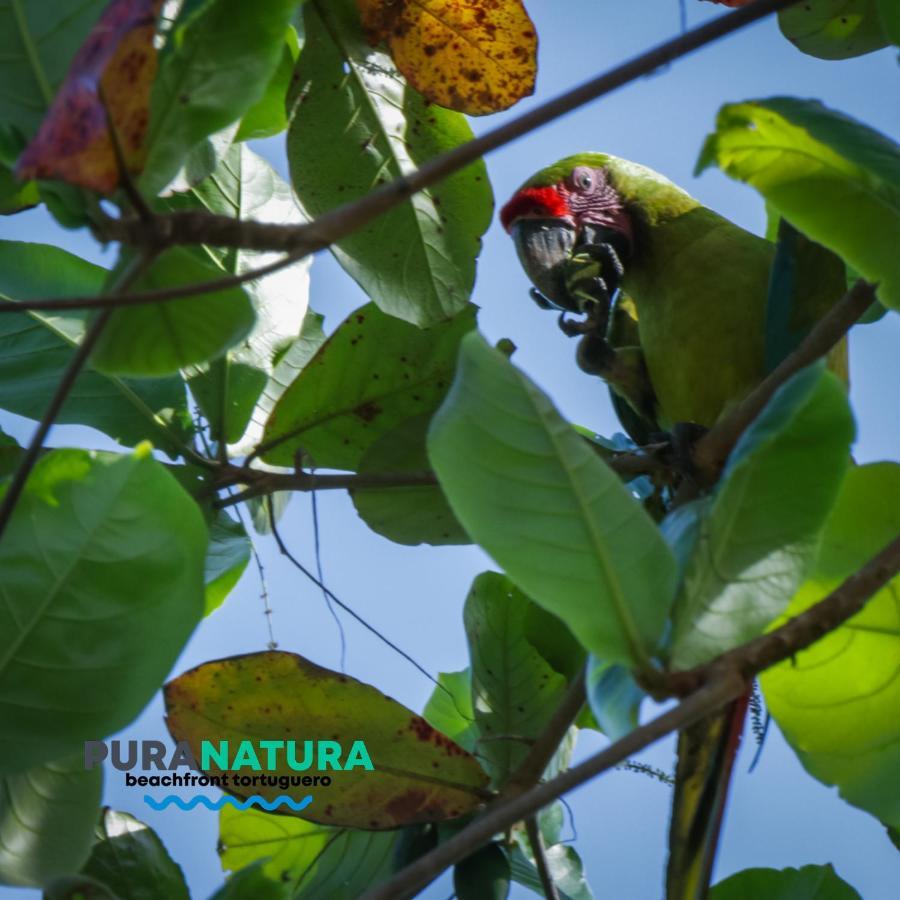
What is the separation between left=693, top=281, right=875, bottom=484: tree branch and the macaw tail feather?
0.67 feet

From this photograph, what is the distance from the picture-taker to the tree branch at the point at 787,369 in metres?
0.72

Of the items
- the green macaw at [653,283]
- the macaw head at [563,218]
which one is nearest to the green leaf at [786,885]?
the green macaw at [653,283]

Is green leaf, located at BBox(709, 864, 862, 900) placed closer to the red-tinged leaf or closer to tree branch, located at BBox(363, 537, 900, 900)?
tree branch, located at BBox(363, 537, 900, 900)

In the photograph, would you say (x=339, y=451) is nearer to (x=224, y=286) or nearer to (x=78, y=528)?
(x=78, y=528)

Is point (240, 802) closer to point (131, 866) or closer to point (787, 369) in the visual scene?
point (131, 866)

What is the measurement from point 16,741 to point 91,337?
0.27 m

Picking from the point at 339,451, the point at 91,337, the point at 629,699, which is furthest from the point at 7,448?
the point at 629,699

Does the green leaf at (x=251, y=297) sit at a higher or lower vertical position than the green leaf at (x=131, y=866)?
higher

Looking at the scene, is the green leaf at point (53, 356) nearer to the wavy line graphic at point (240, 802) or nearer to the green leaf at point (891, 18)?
the wavy line graphic at point (240, 802)

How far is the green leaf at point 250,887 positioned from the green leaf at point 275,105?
54 cm

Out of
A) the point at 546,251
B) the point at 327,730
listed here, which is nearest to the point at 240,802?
the point at 327,730

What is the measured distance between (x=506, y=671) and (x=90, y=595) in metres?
0.47

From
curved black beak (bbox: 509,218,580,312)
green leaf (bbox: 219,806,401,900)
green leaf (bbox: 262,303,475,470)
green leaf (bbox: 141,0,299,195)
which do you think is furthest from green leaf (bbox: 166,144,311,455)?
curved black beak (bbox: 509,218,580,312)

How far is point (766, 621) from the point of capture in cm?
49
